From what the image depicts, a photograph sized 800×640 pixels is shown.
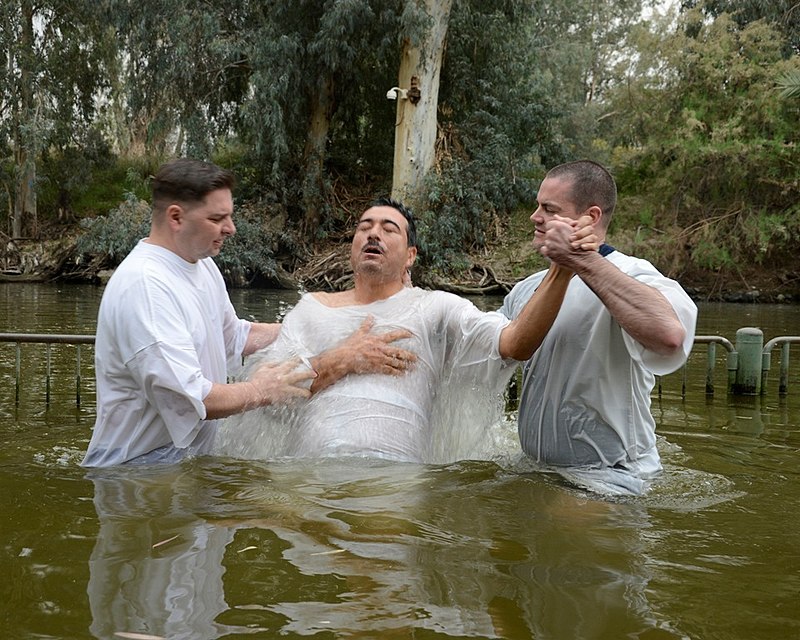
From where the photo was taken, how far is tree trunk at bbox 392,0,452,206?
26547mm

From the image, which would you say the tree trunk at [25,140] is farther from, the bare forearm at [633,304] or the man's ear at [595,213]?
the bare forearm at [633,304]

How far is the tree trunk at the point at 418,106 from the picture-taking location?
26.5 metres

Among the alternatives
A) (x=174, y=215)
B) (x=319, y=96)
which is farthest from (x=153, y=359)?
(x=319, y=96)

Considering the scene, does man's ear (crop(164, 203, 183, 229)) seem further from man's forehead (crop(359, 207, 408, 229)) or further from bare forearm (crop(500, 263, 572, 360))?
bare forearm (crop(500, 263, 572, 360))

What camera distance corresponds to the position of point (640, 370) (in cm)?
428

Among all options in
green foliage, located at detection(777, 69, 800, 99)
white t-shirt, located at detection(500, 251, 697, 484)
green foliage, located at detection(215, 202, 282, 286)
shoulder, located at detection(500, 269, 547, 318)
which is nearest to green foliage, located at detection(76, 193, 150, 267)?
green foliage, located at detection(215, 202, 282, 286)

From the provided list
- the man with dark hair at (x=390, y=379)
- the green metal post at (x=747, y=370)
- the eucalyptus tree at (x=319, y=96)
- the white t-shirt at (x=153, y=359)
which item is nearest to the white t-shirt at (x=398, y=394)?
the man with dark hair at (x=390, y=379)

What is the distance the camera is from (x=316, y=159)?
29.5 metres

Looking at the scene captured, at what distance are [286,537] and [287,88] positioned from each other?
23.8 m

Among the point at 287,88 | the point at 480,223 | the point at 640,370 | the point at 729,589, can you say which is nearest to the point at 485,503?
the point at 640,370

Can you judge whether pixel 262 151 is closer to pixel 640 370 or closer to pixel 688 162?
pixel 688 162

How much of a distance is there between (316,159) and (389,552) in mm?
26727

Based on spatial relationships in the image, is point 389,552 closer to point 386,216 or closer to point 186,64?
point 386,216

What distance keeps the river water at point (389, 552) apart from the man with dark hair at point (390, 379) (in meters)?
0.17
